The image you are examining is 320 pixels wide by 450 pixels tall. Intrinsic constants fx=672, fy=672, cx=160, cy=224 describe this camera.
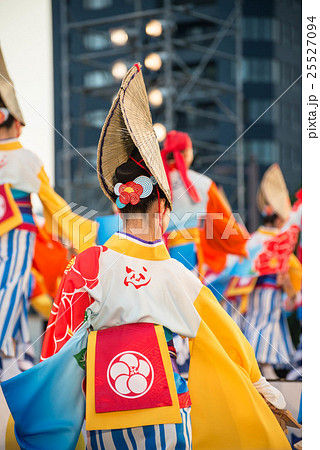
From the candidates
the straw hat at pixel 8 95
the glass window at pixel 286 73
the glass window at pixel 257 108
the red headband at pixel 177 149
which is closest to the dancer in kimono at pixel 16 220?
the straw hat at pixel 8 95

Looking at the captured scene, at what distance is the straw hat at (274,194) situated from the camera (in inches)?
206

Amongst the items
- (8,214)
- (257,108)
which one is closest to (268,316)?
(8,214)

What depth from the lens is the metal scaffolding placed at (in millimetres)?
6461

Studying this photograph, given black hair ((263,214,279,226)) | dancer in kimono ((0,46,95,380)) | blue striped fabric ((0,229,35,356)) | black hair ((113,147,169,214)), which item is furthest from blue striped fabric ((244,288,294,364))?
black hair ((113,147,169,214))

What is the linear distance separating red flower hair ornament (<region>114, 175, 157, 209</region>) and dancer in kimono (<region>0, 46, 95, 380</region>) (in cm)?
61

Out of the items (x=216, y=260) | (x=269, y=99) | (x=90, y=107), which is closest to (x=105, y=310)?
(x=216, y=260)

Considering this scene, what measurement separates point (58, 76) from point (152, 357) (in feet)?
17.2

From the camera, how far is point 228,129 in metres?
12.8

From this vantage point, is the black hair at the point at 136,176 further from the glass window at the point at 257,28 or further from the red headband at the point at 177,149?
the glass window at the point at 257,28

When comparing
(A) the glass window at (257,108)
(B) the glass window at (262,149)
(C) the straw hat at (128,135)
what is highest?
(A) the glass window at (257,108)

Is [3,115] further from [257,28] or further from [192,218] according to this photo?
[257,28]

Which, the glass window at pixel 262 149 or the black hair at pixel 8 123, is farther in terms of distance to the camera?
the glass window at pixel 262 149

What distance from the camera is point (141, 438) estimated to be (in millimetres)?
1862

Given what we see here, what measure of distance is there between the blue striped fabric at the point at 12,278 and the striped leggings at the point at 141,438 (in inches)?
55.4
